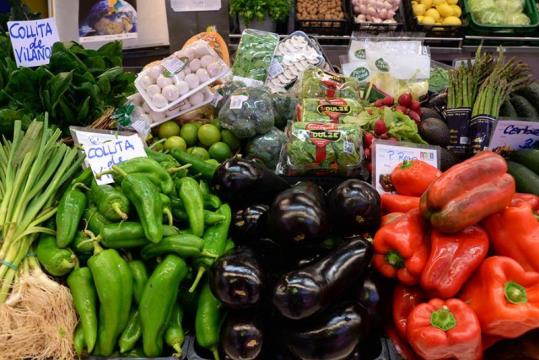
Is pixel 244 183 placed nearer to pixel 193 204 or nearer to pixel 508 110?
pixel 193 204

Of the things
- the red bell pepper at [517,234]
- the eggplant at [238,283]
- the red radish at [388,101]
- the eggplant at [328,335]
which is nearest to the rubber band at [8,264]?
the eggplant at [238,283]

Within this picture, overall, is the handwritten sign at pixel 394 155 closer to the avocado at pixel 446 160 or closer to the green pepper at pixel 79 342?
the avocado at pixel 446 160

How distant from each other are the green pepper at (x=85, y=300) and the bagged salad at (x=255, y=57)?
1.77 meters

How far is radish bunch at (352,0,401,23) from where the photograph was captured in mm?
3957

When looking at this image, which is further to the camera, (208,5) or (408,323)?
(208,5)

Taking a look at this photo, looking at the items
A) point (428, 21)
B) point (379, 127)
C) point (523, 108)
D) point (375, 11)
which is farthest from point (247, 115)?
point (428, 21)

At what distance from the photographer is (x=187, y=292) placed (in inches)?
65.1

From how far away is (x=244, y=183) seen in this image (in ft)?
5.90

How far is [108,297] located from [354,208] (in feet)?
2.69

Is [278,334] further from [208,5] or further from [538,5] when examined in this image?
[538,5]

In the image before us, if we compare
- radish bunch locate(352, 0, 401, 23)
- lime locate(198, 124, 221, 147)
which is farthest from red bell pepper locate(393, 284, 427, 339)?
radish bunch locate(352, 0, 401, 23)

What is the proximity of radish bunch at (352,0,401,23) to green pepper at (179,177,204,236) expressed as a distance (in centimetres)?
271

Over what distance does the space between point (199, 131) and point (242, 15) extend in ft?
5.39

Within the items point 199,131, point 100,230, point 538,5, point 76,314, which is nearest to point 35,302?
point 76,314
